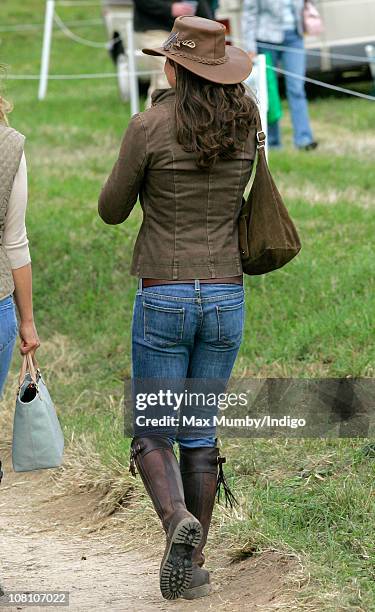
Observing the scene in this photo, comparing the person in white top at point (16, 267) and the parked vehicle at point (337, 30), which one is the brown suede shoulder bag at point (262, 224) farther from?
the parked vehicle at point (337, 30)

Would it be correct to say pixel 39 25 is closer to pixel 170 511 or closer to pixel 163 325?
pixel 163 325

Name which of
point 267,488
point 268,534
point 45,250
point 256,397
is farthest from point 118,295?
point 268,534

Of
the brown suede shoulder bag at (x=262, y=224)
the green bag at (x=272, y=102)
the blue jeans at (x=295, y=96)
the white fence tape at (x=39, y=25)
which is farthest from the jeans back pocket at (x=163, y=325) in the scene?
the white fence tape at (x=39, y=25)

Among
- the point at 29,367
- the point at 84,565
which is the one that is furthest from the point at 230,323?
the point at 84,565

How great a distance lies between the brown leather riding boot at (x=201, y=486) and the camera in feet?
14.5

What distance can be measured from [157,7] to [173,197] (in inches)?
269

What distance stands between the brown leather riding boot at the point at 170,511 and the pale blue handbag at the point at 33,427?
12.1 inches

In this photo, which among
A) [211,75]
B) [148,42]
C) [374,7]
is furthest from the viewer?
[374,7]

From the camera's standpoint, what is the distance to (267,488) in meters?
5.27

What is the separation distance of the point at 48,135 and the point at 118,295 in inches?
215

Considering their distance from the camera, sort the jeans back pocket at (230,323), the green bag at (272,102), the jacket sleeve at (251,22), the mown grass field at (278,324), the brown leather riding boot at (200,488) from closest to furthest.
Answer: the jeans back pocket at (230,323), the brown leather riding boot at (200,488), the mown grass field at (278,324), the green bag at (272,102), the jacket sleeve at (251,22)

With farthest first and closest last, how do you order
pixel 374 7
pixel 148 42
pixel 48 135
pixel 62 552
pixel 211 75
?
pixel 374 7 → pixel 48 135 → pixel 148 42 → pixel 62 552 → pixel 211 75

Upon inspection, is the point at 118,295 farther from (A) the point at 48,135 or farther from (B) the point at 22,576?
(A) the point at 48,135

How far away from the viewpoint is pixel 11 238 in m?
4.11
